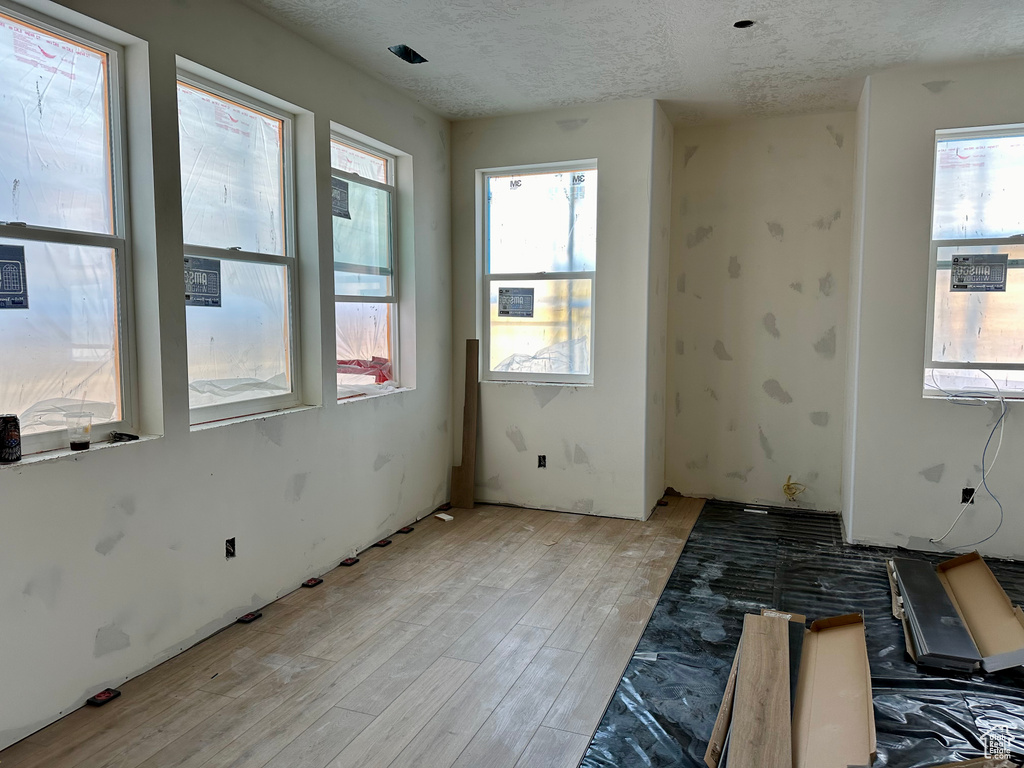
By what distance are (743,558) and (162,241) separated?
11.6 ft

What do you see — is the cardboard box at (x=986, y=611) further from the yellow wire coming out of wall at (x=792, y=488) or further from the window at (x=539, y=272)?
the window at (x=539, y=272)

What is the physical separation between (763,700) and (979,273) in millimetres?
3195

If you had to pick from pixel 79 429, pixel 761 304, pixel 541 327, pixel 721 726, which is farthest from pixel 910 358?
pixel 79 429

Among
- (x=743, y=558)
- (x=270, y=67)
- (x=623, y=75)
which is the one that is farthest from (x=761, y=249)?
(x=270, y=67)

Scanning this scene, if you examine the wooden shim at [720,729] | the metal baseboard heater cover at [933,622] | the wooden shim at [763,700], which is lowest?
the wooden shim at [720,729]

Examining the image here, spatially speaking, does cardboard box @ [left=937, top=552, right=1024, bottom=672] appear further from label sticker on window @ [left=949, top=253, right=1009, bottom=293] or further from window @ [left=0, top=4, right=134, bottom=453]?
window @ [left=0, top=4, right=134, bottom=453]

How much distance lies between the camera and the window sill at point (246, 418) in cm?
309

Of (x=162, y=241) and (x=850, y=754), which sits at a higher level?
(x=162, y=241)

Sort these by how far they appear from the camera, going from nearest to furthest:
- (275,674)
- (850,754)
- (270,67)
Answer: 1. (850,754)
2. (275,674)
3. (270,67)

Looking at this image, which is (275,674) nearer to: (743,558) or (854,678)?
(854,678)

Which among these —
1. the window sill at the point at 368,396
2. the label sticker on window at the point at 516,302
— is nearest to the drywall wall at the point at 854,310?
the label sticker on window at the point at 516,302

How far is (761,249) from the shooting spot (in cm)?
516

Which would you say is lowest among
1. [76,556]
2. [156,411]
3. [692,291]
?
[76,556]

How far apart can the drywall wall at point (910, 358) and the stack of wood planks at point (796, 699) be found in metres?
1.69
